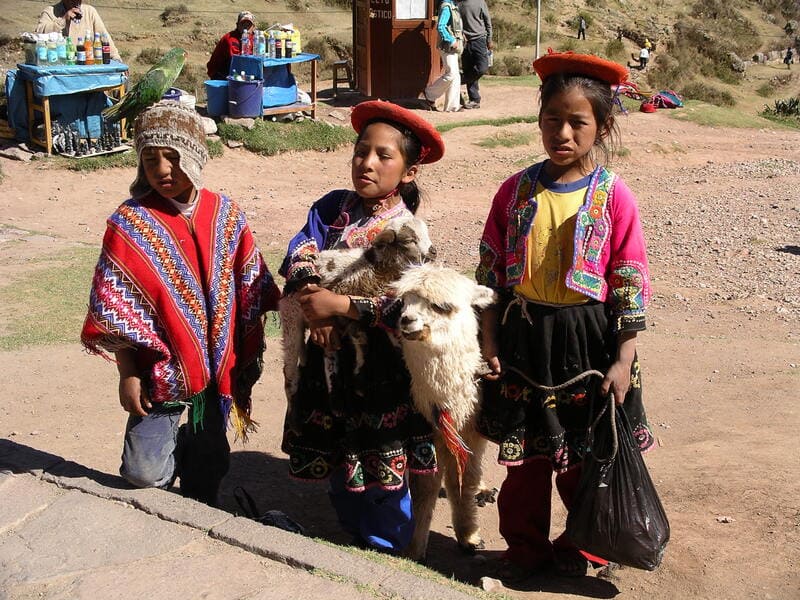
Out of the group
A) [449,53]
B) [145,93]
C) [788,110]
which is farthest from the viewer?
[788,110]

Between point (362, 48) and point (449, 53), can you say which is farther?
point (362, 48)

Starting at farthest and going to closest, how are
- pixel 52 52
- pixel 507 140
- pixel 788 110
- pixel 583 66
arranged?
1. pixel 788 110
2. pixel 507 140
3. pixel 52 52
4. pixel 583 66

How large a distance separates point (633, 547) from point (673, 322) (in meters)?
4.01

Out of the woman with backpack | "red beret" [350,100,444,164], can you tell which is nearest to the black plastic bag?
"red beret" [350,100,444,164]

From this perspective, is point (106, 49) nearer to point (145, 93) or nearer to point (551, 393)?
point (145, 93)

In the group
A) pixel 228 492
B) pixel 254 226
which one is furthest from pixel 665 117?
pixel 228 492

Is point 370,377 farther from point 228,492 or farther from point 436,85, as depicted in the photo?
point 436,85

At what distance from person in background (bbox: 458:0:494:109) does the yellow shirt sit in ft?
45.0

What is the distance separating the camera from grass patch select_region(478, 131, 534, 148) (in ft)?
46.2

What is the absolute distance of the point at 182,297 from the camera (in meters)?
3.25

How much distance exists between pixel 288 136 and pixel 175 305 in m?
10.7

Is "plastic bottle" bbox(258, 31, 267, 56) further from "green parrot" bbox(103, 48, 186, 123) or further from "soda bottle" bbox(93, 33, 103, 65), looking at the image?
"green parrot" bbox(103, 48, 186, 123)

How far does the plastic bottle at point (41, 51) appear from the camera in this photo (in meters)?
11.5

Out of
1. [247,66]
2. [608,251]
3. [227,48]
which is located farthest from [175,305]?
[227,48]
